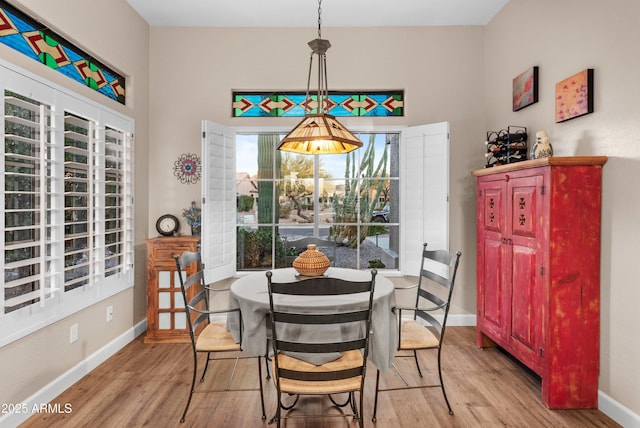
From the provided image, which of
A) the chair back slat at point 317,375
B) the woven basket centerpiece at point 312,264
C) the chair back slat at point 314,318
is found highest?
the woven basket centerpiece at point 312,264

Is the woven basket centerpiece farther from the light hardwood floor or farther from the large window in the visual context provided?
the large window

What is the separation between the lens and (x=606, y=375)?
237cm

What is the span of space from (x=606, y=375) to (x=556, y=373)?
1.01 ft

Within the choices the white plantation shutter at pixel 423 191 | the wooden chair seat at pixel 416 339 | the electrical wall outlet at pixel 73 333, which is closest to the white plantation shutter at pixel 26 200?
the electrical wall outlet at pixel 73 333

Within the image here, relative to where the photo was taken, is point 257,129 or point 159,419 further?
point 257,129

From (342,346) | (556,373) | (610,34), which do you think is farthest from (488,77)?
(342,346)

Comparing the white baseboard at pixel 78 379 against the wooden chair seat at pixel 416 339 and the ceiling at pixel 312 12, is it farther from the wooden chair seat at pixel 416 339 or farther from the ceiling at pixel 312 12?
the ceiling at pixel 312 12

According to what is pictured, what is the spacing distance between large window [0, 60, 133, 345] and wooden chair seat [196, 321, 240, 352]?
1.07 m

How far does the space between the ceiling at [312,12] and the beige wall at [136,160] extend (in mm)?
407

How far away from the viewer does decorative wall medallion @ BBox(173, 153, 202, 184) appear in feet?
13.3

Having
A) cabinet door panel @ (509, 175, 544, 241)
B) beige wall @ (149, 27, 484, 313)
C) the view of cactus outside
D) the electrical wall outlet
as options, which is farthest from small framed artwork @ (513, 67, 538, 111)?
the electrical wall outlet

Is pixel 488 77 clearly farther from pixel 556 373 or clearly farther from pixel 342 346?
pixel 342 346

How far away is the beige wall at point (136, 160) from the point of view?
2.28 meters

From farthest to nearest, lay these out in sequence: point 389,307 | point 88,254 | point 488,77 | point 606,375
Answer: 1. point 488,77
2. point 88,254
3. point 606,375
4. point 389,307
